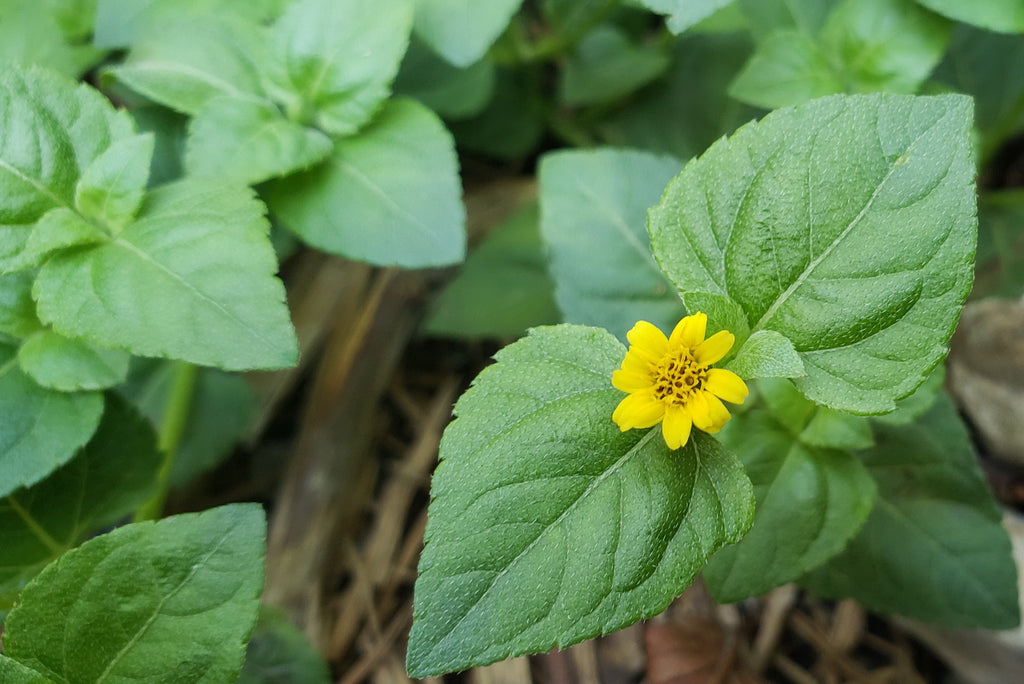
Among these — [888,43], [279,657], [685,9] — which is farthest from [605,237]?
[279,657]

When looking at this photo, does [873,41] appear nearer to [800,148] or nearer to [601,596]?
[800,148]

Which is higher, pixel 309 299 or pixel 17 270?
pixel 17 270

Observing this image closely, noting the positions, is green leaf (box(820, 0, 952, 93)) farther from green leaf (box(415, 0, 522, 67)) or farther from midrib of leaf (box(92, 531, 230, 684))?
midrib of leaf (box(92, 531, 230, 684))

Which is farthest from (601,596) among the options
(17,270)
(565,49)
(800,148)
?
(565,49)

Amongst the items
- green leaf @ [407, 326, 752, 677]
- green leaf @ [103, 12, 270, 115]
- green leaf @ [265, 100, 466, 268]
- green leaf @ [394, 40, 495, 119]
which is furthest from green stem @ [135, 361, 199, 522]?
green leaf @ [407, 326, 752, 677]

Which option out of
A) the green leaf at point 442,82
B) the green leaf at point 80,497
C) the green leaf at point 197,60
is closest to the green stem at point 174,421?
the green leaf at point 80,497

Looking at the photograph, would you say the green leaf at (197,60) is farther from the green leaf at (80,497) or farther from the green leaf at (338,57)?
the green leaf at (80,497)
